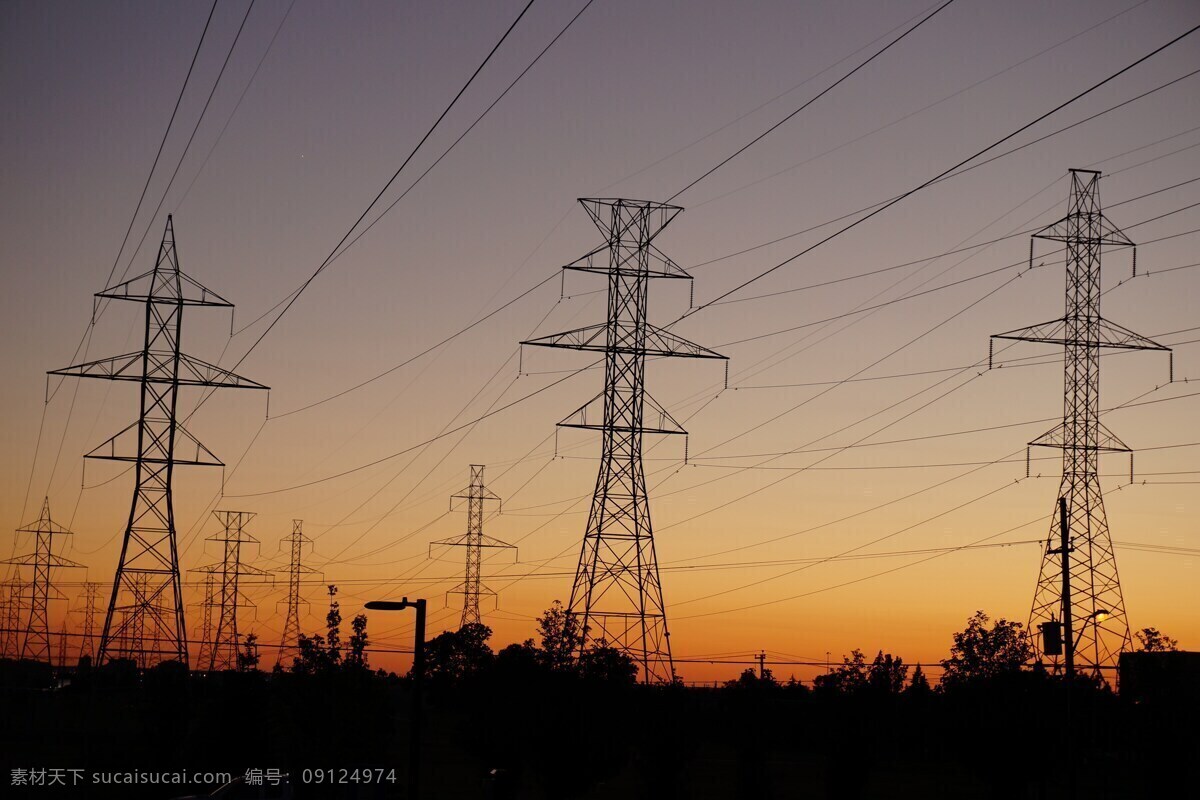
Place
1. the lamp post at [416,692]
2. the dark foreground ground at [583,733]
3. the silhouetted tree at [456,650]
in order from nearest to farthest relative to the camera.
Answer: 1. the lamp post at [416,692]
2. the dark foreground ground at [583,733]
3. the silhouetted tree at [456,650]

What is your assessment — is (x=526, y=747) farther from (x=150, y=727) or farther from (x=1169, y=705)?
(x=1169, y=705)

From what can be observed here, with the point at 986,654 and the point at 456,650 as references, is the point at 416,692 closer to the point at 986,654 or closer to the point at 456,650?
the point at 986,654

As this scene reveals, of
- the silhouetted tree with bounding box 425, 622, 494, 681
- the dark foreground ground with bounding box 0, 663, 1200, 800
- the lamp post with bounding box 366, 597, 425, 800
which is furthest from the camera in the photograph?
the silhouetted tree with bounding box 425, 622, 494, 681

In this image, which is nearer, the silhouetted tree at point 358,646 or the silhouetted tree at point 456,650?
the silhouetted tree at point 358,646

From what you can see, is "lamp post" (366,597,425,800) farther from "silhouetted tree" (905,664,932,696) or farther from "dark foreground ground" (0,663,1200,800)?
"silhouetted tree" (905,664,932,696)

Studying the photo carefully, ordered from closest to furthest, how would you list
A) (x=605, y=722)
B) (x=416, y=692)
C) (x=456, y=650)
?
1. (x=416, y=692)
2. (x=605, y=722)
3. (x=456, y=650)

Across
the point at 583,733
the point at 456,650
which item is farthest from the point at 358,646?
the point at 456,650

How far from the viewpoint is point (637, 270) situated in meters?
50.6

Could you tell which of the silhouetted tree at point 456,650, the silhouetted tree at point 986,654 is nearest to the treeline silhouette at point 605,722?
the silhouetted tree at point 986,654

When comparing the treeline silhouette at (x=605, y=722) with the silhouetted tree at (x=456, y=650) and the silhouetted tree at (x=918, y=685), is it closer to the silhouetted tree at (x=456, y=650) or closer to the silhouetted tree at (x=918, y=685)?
the silhouetted tree at (x=918, y=685)

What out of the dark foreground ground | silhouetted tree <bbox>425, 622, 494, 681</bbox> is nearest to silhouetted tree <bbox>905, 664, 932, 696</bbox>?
the dark foreground ground

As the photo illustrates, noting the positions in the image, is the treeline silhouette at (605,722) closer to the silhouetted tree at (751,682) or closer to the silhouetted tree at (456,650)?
the silhouetted tree at (751,682)

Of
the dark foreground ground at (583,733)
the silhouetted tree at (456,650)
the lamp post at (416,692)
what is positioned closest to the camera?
the lamp post at (416,692)

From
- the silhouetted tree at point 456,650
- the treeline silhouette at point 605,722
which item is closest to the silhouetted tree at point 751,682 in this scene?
the treeline silhouette at point 605,722
